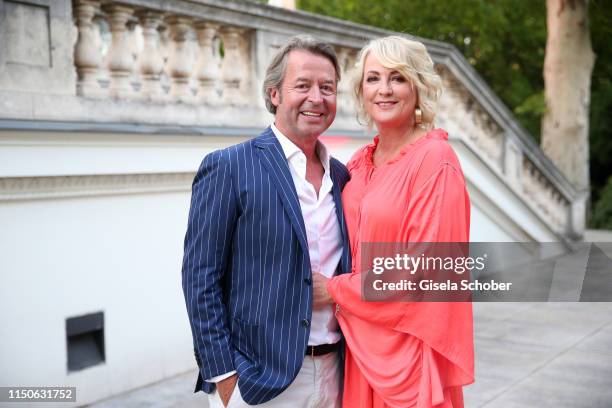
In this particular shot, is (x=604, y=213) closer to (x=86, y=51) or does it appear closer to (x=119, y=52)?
(x=119, y=52)

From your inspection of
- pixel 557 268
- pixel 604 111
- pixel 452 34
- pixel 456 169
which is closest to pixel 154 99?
pixel 456 169

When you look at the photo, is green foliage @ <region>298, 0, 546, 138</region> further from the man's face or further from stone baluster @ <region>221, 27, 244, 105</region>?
the man's face

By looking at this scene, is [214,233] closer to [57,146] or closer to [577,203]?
[57,146]

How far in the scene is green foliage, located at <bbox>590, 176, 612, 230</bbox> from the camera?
15547 mm

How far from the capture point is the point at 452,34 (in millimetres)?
17125

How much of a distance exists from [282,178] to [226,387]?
29.9 inches

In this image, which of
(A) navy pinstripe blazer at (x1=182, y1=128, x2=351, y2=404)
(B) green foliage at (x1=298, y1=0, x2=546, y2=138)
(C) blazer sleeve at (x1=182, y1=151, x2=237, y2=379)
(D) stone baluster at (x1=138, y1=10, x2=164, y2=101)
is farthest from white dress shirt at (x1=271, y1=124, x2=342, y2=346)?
(B) green foliage at (x1=298, y1=0, x2=546, y2=138)

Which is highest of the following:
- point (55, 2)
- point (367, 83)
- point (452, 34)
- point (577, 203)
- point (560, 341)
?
point (452, 34)

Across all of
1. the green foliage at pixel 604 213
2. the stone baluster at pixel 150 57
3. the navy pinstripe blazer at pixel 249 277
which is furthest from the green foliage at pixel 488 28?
the navy pinstripe blazer at pixel 249 277

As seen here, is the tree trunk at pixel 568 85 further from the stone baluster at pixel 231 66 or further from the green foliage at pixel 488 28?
the stone baluster at pixel 231 66

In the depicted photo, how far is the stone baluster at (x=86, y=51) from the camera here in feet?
15.8

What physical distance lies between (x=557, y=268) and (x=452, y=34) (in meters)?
8.72

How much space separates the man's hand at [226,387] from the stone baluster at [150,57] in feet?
9.95

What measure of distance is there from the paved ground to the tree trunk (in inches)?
227
